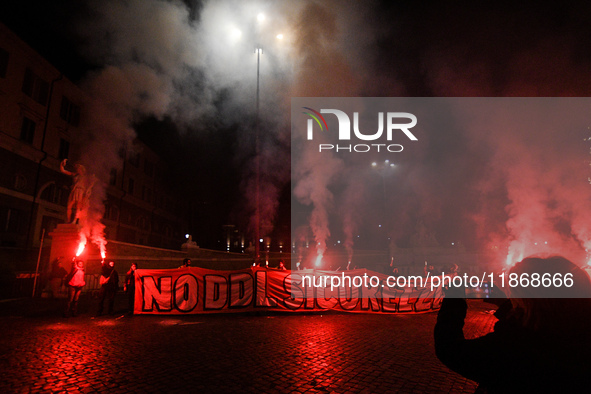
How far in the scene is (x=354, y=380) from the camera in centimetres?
480

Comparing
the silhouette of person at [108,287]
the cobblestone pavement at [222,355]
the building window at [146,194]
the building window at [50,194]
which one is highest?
the building window at [146,194]

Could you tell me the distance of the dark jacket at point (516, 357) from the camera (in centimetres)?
147

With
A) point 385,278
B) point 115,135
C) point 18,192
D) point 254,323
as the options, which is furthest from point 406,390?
point 18,192

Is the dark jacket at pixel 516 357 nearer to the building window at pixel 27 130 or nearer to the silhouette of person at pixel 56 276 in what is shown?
the silhouette of person at pixel 56 276

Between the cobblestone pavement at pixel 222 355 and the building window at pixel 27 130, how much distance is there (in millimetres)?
17174

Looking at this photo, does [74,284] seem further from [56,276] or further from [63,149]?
[63,149]

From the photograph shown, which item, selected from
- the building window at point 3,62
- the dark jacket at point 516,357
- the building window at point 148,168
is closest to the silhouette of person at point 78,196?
the building window at point 3,62

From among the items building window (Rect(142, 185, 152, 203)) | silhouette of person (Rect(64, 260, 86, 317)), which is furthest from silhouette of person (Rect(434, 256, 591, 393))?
building window (Rect(142, 185, 152, 203))

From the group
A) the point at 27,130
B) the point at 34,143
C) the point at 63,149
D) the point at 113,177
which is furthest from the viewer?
the point at 113,177

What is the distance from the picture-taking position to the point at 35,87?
2247 cm

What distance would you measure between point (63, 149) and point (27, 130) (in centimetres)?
344

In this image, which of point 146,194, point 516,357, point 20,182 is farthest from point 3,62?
point 516,357

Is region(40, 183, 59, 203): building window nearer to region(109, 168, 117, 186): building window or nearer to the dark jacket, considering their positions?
region(109, 168, 117, 186): building window

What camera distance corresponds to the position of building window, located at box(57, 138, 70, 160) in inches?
985
